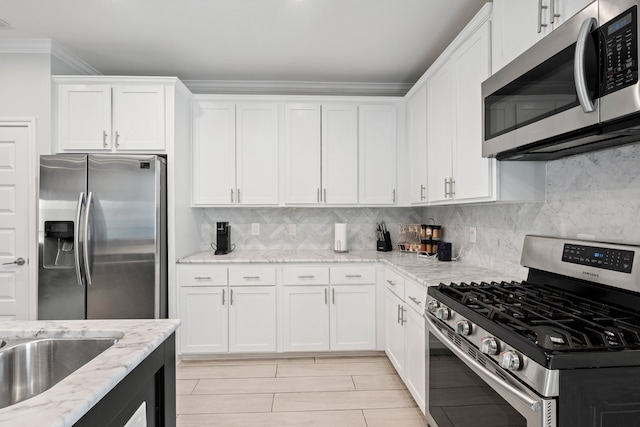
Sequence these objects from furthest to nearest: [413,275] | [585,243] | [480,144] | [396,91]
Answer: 1. [396,91]
2. [413,275]
3. [480,144]
4. [585,243]

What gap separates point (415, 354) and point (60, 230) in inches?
108

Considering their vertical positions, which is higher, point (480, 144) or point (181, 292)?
point (480, 144)

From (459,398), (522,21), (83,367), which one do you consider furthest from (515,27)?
(83,367)

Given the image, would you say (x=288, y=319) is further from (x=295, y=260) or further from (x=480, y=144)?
(x=480, y=144)

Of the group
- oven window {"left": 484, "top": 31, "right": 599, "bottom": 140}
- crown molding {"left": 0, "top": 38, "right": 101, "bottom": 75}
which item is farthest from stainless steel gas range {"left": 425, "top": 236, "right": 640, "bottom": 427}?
crown molding {"left": 0, "top": 38, "right": 101, "bottom": 75}

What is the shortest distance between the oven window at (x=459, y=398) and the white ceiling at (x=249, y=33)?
7.12 ft

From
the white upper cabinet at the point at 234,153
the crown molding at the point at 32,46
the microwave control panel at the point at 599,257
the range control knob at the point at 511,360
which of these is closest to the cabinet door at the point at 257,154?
the white upper cabinet at the point at 234,153

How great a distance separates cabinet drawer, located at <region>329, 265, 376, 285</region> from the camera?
3.37 m

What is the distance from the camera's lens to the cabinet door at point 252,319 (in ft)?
10.9

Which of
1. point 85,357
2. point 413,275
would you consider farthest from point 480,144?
point 85,357

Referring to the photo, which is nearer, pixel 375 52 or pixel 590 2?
pixel 590 2

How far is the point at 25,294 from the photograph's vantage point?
3.07 m

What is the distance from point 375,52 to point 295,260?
1919mm

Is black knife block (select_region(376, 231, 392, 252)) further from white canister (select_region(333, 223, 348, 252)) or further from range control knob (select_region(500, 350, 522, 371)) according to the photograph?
range control knob (select_region(500, 350, 522, 371))
